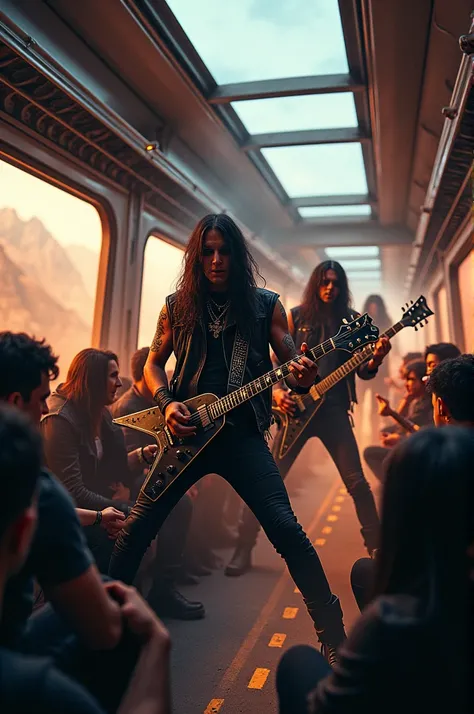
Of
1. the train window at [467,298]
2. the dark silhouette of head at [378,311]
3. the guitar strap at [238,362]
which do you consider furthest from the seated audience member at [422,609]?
the dark silhouette of head at [378,311]

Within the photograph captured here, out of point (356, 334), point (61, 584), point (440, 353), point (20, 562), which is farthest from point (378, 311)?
point (20, 562)

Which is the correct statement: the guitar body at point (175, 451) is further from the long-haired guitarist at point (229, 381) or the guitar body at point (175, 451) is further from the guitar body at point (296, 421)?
the guitar body at point (296, 421)

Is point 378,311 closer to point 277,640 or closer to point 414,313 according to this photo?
point 414,313

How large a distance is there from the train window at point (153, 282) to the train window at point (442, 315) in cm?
446

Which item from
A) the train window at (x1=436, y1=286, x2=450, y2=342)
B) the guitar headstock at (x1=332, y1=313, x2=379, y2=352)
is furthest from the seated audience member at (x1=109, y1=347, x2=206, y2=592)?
the train window at (x1=436, y1=286, x2=450, y2=342)

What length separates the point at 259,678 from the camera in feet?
7.80

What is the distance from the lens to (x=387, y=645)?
96 centimetres

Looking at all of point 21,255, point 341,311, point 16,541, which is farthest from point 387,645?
point 21,255

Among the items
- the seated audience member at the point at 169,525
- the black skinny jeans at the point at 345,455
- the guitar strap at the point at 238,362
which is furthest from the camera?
the black skinny jeans at the point at 345,455

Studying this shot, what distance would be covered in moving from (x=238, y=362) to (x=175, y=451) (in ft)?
1.63

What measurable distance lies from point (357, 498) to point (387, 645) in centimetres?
285

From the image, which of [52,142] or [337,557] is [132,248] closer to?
[52,142]

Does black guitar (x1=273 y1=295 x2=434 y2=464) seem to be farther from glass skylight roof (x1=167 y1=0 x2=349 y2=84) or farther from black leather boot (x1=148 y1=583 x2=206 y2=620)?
glass skylight roof (x1=167 y1=0 x2=349 y2=84)

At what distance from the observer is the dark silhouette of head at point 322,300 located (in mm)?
3949
